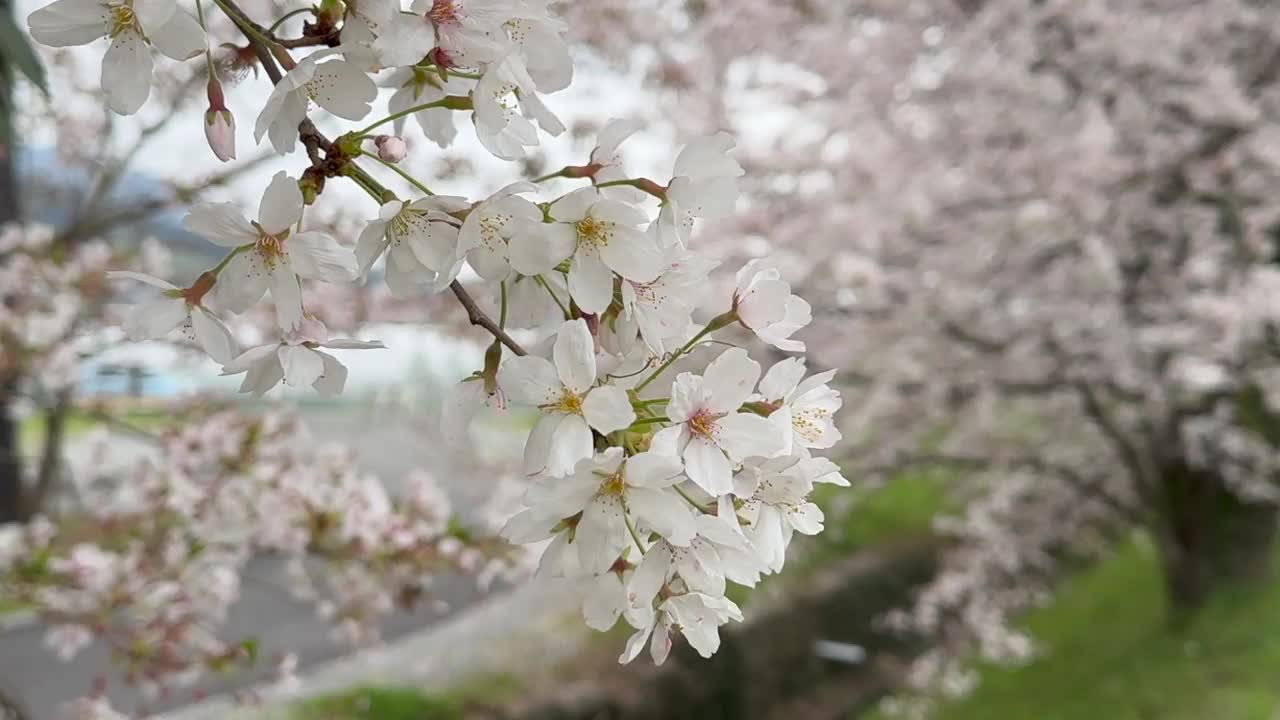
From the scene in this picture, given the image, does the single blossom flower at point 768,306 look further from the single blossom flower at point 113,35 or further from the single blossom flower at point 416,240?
the single blossom flower at point 113,35

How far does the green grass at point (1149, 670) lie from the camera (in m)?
2.98

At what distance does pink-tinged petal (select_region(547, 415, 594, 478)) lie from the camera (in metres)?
0.37

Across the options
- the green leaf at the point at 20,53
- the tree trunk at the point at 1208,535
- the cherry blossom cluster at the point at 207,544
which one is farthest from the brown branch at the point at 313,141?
the tree trunk at the point at 1208,535

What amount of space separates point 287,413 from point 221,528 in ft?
0.92

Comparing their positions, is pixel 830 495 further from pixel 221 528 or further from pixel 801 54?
pixel 221 528

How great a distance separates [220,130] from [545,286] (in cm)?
17

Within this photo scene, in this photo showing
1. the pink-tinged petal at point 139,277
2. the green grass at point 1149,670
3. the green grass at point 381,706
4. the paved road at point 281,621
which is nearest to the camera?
the pink-tinged petal at point 139,277

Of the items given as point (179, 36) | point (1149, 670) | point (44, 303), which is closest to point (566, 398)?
point (179, 36)

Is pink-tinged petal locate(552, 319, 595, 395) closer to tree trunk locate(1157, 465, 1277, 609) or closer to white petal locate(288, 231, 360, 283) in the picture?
white petal locate(288, 231, 360, 283)

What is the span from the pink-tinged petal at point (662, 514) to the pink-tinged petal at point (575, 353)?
0.05 metres

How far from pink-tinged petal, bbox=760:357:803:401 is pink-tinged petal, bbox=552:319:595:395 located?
9cm

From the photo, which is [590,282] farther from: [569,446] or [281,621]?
[281,621]

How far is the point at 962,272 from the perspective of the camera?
9.14ft

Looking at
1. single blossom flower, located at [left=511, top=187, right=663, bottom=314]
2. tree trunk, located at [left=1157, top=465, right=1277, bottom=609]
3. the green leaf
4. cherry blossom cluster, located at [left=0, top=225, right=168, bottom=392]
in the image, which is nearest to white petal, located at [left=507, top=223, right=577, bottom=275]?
single blossom flower, located at [left=511, top=187, right=663, bottom=314]
